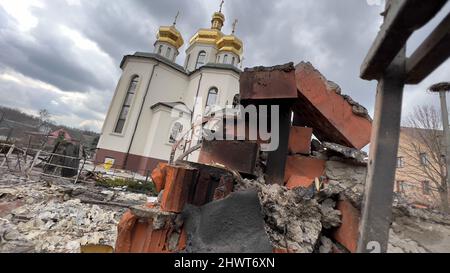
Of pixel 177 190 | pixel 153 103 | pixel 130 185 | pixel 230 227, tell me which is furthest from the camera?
pixel 153 103

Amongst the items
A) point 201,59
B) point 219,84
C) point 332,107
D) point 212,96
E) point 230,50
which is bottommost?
point 332,107

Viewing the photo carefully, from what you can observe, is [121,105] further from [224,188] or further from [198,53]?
[224,188]

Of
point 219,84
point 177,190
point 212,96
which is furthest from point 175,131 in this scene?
point 177,190

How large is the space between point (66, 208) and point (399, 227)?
22.3 ft

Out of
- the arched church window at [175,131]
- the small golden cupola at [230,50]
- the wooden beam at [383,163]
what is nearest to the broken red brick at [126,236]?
the wooden beam at [383,163]

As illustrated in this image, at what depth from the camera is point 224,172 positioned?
2324 millimetres

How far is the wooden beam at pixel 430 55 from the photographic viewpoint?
3.78 feet

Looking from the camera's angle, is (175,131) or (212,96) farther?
(212,96)

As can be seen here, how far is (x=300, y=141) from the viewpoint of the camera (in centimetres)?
305

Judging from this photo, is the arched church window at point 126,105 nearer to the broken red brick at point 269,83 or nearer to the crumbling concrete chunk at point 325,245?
the broken red brick at point 269,83

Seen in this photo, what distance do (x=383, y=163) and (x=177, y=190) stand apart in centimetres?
162

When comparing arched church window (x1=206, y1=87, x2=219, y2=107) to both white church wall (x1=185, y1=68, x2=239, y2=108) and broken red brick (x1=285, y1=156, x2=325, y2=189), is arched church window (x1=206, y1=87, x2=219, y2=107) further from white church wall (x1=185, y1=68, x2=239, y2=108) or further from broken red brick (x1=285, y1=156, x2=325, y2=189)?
broken red brick (x1=285, y1=156, x2=325, y2=189)
